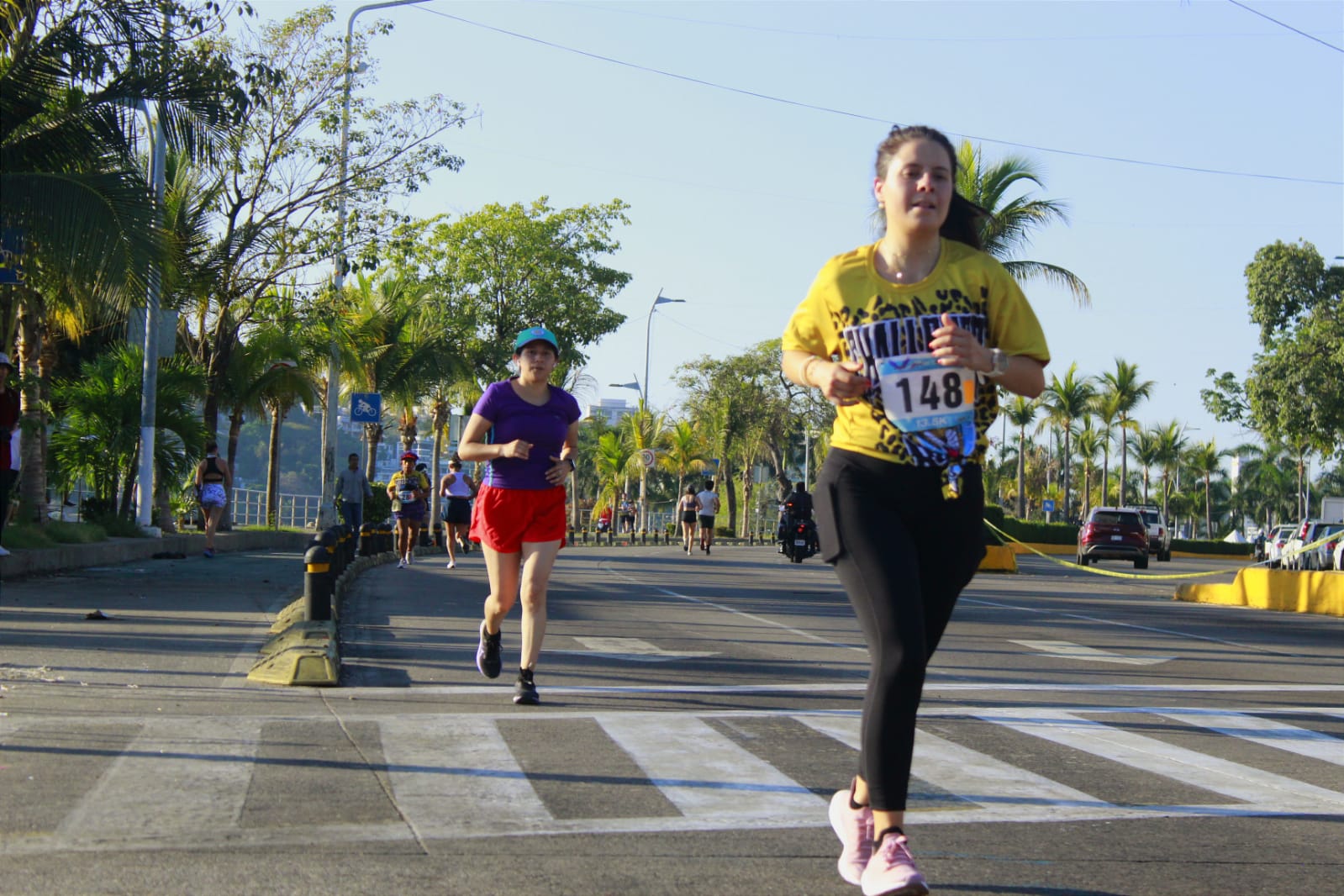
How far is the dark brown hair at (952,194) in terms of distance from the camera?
158 inches

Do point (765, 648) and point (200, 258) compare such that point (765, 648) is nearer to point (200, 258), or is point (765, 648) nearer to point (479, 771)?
point (479, 771)

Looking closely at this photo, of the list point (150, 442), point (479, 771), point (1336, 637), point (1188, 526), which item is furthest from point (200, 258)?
point (1188, 526)

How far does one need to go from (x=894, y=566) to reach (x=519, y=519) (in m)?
3.85

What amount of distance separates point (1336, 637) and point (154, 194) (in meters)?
12.7

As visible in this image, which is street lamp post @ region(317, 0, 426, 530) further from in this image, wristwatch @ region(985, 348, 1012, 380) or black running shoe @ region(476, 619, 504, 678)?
wristwatch @ region(985, 348, 1012, 380)

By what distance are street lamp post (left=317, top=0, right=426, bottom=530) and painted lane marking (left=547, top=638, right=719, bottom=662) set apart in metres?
13.3

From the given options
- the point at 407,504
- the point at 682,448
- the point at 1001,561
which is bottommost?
the point at 1001,561

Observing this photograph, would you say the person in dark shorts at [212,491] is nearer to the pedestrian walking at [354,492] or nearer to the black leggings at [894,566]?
the pedestrian walking at [354,492]

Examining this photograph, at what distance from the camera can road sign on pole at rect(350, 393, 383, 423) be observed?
30.8m

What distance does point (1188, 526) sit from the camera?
140m

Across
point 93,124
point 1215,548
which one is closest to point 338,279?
point 93,124

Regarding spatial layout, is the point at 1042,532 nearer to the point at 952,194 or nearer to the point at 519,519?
Answer: the point at 519,519

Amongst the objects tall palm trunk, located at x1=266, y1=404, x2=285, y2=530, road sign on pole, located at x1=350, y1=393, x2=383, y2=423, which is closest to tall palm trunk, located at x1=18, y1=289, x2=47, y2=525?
road sign on pole, located at x1=350, y1=393, x2=383, y2=423

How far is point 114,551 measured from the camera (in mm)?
19203
